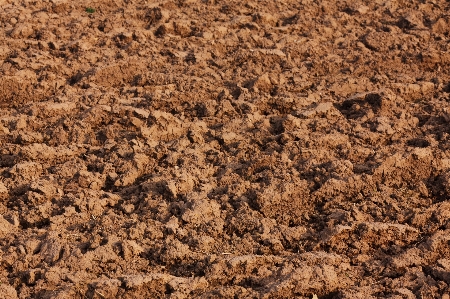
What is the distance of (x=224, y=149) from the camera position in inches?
174

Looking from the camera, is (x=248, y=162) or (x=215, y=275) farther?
(x=248, y=162)

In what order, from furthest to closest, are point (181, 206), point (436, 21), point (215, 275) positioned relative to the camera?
point (436, 21), point (181, 206), point (215, 275)

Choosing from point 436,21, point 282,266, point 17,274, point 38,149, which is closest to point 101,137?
point 38,149

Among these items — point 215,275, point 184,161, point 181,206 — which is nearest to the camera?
point 215,275

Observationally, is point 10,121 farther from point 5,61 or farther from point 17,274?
point 17,274

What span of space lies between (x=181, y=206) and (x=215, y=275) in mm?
604

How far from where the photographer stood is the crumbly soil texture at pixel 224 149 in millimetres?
3434

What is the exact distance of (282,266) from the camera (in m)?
3.43

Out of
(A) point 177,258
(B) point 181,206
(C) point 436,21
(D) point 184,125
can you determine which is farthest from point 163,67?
(C) point 436,21

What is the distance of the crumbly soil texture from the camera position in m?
3.43

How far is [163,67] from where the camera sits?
5.32m

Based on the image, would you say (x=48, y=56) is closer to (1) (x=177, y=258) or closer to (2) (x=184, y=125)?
(2) (x=184, y=125)

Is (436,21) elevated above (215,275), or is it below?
above

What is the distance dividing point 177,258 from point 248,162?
1.00 meters
